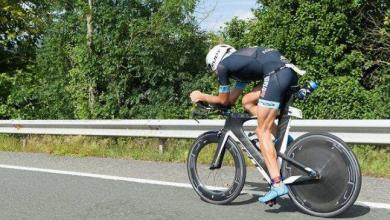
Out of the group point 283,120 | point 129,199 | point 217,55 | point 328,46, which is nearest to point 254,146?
point 283,120

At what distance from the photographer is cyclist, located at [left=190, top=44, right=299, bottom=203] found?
4977 millimetres

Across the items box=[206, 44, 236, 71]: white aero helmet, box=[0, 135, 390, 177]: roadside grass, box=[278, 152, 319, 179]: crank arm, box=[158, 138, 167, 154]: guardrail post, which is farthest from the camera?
box=[158, 138, 167, 154]: guardrail post

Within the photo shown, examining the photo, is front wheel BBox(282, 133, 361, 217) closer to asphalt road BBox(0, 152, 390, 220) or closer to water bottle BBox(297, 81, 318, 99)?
asphalt road BBox(0, 152, 390, 220)

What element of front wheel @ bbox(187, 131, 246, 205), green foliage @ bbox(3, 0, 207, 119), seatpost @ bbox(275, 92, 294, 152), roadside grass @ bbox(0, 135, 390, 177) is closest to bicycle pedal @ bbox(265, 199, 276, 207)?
front wheel @ bbox(187, 131, 246, 205)

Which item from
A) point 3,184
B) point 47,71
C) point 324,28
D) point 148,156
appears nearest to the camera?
point 3,184

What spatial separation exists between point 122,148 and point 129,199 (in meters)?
3.84

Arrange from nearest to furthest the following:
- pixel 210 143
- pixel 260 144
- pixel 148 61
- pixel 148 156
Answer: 1. pixel 260 144
2. pixel 210 143
3. pixel 148 156
4. pixel 148 61

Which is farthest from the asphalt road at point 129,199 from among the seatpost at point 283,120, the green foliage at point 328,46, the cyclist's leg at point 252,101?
the green foliage at point 328,46

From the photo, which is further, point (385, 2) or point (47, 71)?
point (47, 71)

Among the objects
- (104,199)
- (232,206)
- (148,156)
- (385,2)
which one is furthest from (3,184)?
(385,2)

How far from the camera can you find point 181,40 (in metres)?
13.1

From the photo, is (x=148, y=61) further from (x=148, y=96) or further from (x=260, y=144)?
(x=260, y=144)

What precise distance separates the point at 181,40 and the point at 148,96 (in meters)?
1.53

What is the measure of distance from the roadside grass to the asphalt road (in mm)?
720
